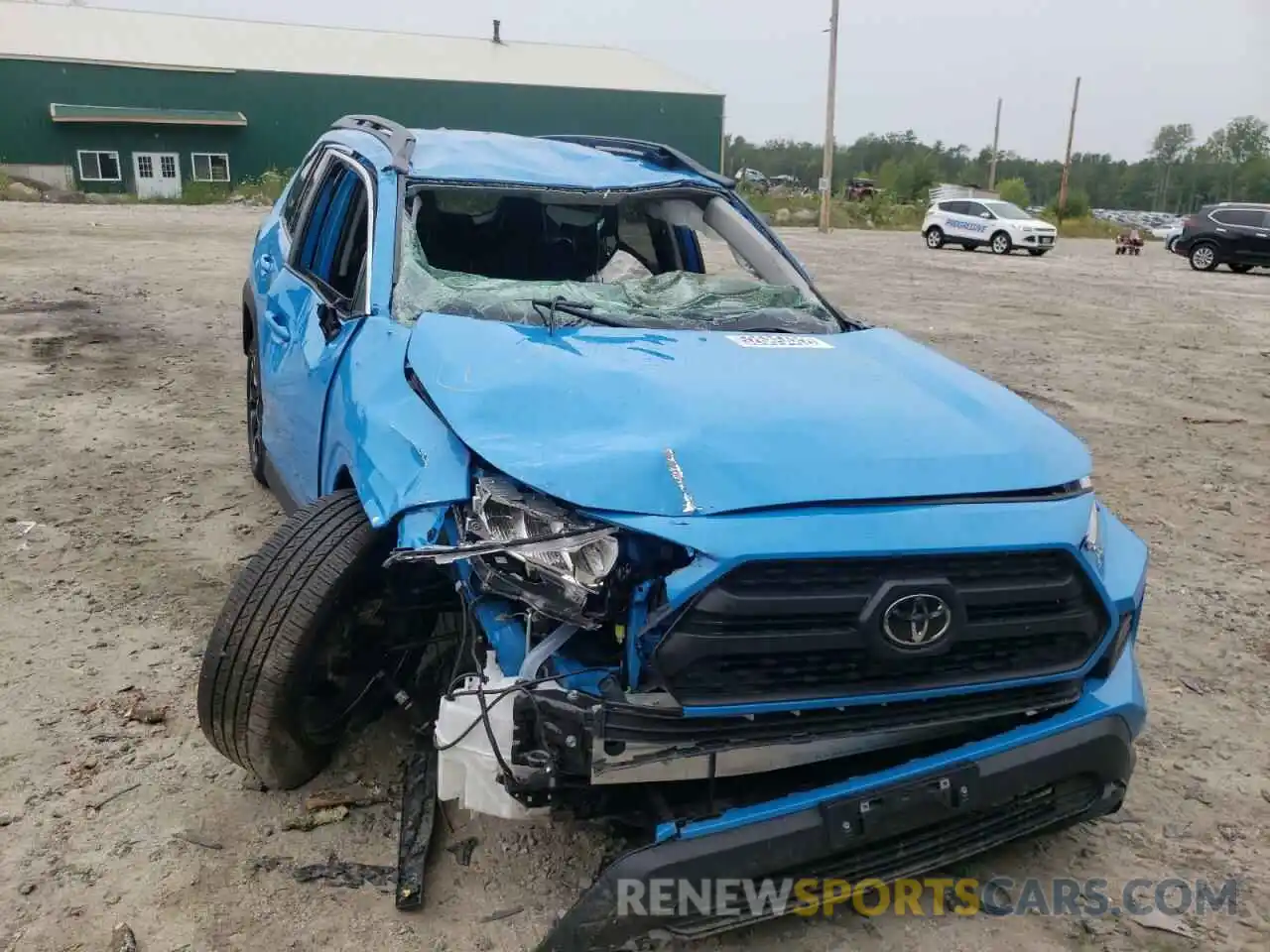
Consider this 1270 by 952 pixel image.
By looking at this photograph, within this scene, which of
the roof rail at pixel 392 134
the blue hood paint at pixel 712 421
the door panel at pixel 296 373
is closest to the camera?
the blue hood paint at pixel 712 421

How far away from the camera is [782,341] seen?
3346 millimetres

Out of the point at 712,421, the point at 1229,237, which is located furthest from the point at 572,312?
the point at 1229,237

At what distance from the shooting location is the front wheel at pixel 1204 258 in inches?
893

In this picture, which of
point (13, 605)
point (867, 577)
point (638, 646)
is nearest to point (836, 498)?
point (867, 577)

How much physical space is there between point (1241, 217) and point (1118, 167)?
91177 millimetres

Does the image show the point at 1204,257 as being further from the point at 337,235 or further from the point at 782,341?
the point at 337,235

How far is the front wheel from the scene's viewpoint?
22.7 metres

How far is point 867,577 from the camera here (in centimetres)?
225

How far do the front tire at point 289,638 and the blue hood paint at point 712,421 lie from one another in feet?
1.56

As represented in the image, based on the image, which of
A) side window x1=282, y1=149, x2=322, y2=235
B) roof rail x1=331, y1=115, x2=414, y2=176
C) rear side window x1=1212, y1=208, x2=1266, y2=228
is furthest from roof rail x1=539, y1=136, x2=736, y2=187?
rear side window x1=1212, y1=208, x2=1266, y2=228

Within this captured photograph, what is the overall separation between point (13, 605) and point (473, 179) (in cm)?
239

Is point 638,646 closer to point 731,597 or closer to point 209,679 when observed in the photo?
point 731,597

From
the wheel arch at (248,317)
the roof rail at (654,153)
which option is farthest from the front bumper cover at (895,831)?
the wheel arch at (248,317)

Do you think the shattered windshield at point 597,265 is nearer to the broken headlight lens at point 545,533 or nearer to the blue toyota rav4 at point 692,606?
the blue toyota rav4 at point 692,606
